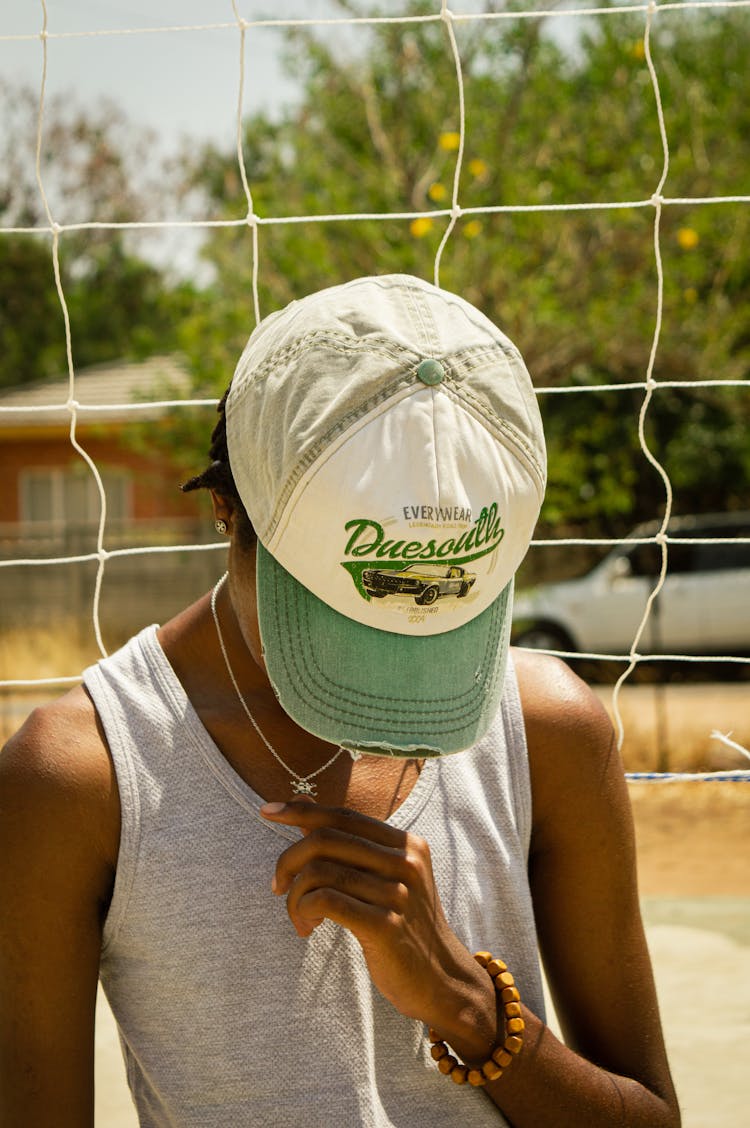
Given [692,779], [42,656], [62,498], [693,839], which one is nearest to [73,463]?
[62,498]

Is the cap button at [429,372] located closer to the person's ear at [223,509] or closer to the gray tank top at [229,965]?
the person's ear at [223,509]

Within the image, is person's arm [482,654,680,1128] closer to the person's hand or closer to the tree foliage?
the person's hand

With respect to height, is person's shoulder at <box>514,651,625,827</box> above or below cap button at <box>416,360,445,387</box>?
below

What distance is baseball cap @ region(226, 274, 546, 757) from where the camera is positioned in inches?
41.4

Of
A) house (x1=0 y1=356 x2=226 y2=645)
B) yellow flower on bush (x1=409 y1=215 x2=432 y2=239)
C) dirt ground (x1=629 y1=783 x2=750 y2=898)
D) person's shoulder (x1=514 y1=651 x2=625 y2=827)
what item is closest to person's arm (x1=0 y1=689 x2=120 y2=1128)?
person's shoulder (x1=514 y1=651 x2=625 y2=827)

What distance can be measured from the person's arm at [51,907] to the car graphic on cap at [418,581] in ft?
0.99

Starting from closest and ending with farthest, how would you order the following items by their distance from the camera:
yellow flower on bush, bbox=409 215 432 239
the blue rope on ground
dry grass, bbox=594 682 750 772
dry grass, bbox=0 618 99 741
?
the blue rope on ground, dry grass, bbox=594 682 750 772, yellow flower on bush, bbox=409 215 432 239, dry grass, bbox=0 618 99 741

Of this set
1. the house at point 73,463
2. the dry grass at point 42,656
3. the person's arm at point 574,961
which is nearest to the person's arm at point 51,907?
the person's arm at point 574,961

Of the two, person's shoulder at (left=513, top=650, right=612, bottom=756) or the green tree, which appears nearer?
person's shoulder at (left=513, top=650, right=612, bottom=756)

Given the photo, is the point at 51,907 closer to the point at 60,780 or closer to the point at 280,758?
the point at 60,780

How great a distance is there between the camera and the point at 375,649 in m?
1.12

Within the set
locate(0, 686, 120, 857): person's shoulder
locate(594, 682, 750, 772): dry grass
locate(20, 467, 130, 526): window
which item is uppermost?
locate(0, 686, 120, 857): person's shoulder

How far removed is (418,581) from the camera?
43.0 inches

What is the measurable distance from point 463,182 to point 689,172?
2404 mm
